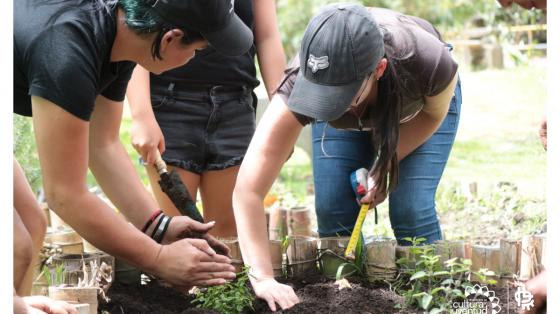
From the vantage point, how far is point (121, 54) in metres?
2.21

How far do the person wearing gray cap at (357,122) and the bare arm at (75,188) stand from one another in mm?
453

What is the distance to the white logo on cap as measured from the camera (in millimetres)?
2425

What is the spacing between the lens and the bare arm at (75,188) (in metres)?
2.08

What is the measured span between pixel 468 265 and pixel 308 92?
0.76 metres

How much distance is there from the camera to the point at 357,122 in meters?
2.85

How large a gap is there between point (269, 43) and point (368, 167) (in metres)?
0.65

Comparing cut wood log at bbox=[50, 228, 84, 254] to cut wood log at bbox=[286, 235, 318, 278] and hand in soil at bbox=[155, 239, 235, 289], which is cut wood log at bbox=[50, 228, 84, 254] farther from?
cut wood log at bbox=[286, 235, 318, 278]

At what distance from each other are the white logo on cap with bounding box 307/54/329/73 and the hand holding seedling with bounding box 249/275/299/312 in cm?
70

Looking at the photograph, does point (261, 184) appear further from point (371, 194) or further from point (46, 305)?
point (46, 305)

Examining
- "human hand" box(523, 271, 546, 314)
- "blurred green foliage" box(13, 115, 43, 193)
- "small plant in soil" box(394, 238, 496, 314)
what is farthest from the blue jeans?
"blurred green foliage" box(13, 115, 43, 193)

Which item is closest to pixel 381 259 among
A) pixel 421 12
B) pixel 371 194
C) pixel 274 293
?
pixel 371 194

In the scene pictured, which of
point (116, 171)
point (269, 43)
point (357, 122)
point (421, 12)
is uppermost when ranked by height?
point (421, 12)

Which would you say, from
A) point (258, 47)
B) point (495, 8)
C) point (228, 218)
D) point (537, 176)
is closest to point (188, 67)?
point (258, 47)

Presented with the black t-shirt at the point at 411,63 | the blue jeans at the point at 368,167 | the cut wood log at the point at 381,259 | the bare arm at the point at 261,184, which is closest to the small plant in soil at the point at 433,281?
the cut wood log at the point at 381,259
